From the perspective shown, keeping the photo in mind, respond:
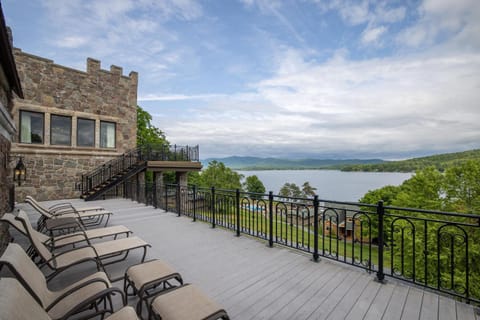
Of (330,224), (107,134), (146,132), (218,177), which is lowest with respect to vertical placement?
(218,177)

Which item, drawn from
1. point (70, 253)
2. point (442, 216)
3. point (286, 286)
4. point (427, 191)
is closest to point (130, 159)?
point (70, 253)

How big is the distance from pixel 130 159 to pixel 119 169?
94 cm

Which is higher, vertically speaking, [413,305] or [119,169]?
[119,169]

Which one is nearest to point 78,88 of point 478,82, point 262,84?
point 262,84

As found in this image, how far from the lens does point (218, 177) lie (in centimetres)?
3822

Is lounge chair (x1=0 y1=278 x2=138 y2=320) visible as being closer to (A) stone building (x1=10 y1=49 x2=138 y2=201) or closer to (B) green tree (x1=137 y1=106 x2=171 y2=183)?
(A) stone building (x1=10 y1=49 x2=138 y2=201)

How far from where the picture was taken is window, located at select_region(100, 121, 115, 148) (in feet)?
44.5

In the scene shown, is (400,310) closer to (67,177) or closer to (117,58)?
(67,177)

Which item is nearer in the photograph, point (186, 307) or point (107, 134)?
point (186, 307)

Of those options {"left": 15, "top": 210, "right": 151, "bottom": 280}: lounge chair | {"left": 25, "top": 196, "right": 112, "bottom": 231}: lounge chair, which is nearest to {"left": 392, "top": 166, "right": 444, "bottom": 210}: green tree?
{"left": 15, "top": 210, "right": 151, "bottom": 280}: lounge chair

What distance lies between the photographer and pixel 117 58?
1544cm

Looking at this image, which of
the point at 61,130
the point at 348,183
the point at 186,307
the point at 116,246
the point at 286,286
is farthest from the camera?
the point at 348,183

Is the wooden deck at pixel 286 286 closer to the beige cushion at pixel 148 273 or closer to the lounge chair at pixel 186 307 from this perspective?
the lounge chair at pixel 186 307

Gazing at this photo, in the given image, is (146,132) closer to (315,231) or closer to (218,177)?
(218,177)
